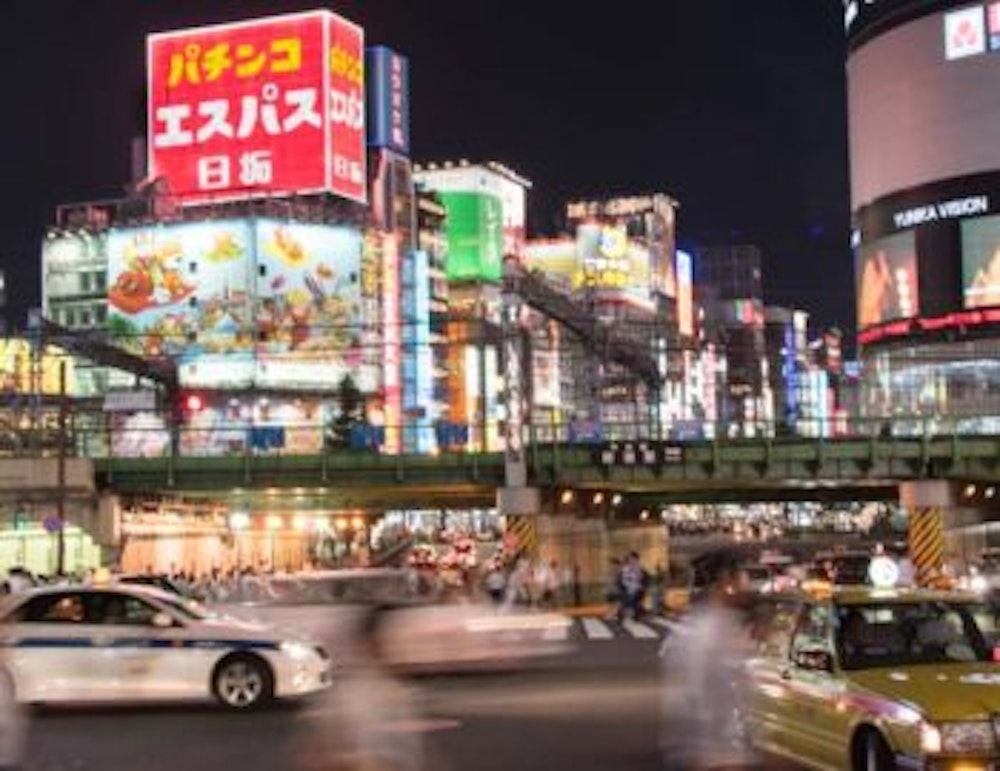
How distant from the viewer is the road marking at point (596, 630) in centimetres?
3222

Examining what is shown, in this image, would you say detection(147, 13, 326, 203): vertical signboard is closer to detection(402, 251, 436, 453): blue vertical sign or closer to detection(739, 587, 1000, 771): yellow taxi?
detection(402, 251, 436, 453): blue vertical sign

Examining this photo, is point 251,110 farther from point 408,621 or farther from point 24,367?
point 408,621

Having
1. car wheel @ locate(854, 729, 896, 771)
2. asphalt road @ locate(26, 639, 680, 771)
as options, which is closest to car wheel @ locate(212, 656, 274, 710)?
asphalt road @ locate(26, 639, 680, 771)

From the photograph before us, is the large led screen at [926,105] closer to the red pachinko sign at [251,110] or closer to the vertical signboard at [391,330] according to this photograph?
the vertical signboard at [391,330]

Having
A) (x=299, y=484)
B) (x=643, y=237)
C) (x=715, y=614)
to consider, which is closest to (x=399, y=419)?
(x=299, y=484)

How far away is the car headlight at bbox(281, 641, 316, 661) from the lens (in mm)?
18094

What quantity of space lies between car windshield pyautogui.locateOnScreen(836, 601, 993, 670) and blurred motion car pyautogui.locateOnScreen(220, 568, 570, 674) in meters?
2.99

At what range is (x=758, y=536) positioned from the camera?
145625mm

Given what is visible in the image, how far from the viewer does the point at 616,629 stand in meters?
34.6

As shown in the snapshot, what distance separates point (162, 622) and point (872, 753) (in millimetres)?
9419

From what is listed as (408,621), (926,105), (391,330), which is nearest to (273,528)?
(391,330)

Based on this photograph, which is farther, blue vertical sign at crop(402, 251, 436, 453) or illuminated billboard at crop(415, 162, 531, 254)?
illuminated billboard at crop(415, 162, 531, 254)

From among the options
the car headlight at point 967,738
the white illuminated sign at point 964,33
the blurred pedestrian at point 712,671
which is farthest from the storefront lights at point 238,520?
the car headlight at point 967,738

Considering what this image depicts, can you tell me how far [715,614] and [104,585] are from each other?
883 centimetres
